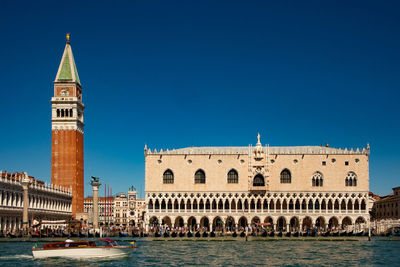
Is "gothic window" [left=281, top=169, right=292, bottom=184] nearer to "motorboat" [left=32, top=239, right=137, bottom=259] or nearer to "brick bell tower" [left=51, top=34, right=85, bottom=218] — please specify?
"brick bell tower" [left=51, top=34, right=85, bottom=218]

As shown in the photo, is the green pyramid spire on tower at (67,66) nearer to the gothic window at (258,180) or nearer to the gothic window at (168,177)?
the gothic window at (168,177)

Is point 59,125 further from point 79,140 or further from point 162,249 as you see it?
point 162,249

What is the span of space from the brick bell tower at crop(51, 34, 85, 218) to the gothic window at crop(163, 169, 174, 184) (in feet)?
62.7

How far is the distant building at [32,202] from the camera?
221 feet

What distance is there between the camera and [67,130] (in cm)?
9119

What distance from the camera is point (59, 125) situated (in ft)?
300

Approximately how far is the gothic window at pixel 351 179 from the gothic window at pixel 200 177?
1779 centimetres

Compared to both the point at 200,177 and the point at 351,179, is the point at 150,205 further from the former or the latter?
the point at 351,179

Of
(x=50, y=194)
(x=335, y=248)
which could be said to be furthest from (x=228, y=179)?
(x=335, y=248)

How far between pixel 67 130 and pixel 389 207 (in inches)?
1941

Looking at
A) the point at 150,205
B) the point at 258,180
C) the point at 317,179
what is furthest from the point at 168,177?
the point at 317,179

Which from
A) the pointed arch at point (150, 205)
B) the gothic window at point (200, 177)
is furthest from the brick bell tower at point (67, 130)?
the gothic window at point (200, 177)

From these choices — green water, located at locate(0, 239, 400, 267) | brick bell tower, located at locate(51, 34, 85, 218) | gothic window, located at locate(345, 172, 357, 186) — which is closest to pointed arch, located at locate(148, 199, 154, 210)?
brick bell tower, located at locate(51, 34, 85, 218)

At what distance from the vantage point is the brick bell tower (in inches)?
3573
